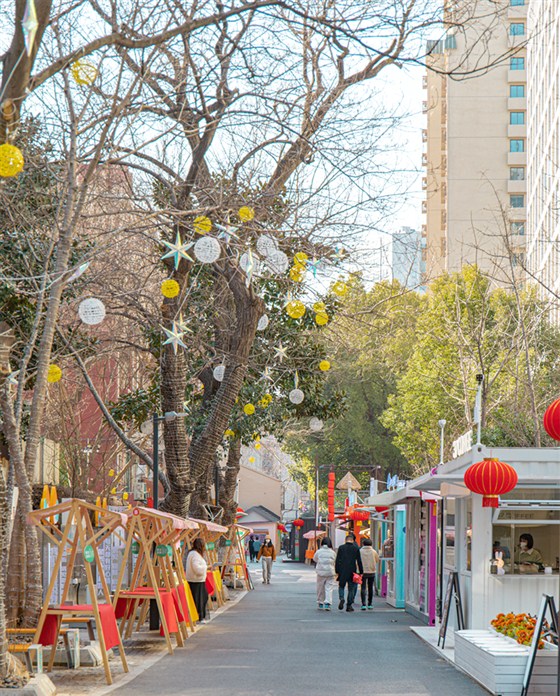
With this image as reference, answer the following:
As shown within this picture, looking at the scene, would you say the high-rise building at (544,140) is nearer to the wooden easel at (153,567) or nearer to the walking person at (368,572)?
the walking person at (368,572)

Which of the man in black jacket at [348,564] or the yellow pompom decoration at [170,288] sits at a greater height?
the yellow pompom decoration at [170,288]

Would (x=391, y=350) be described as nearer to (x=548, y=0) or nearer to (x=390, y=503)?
(x=548, y=0)

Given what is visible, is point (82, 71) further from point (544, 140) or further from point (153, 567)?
point (544, 140)

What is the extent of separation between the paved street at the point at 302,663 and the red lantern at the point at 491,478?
2.44 m

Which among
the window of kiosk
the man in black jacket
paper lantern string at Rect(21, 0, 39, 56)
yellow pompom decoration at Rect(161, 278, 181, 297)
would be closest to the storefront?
the window of kiosk

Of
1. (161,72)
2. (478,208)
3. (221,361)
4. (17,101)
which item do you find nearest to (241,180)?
(161,72)

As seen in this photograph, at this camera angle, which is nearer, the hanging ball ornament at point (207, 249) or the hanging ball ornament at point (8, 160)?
the hanging ball ornament at point (8, 160)

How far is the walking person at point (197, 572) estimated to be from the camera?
843 inches

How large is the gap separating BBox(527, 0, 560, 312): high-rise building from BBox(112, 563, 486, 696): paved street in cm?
2857

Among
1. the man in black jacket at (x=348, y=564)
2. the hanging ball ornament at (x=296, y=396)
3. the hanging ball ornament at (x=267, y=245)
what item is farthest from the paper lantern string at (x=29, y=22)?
the man in black jacket at (x=348, y=564)

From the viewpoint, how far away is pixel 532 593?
1747 centimetres

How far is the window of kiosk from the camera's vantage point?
690 inches

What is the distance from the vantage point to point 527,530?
1761 centimetres

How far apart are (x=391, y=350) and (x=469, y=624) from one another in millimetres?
42009
